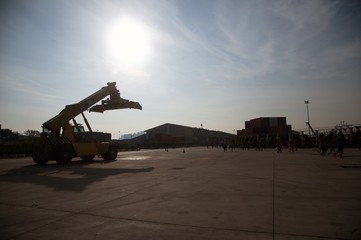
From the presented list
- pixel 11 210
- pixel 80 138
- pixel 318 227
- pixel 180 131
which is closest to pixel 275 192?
pixel 318 227

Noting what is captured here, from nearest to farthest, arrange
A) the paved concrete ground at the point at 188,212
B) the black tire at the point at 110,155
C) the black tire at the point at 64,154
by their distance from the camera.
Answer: the paved concrete ground at the point at 188,212
the black tire at the point at 64,154
the black tire at the point at 110,155

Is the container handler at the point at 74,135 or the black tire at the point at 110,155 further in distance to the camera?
the black tire at the point at 110,155

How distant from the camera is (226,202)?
569cm

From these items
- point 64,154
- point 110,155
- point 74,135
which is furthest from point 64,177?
point 110,155

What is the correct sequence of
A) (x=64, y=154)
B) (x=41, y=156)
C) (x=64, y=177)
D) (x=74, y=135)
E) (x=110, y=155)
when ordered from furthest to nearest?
(x=110, y=155)
(x=74, y=135)
(x=64, y=154)
(x=41, y=156)
(x=64, y=177)

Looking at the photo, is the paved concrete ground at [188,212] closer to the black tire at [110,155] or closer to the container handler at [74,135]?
the container handler at [74,135]

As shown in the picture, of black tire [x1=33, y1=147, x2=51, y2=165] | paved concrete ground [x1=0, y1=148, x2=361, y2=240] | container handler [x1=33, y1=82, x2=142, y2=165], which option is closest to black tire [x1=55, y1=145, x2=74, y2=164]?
container handler [x1=33, y1=82, x2=142, y2=165]

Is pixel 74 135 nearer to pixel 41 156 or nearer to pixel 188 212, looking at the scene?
pixel 41 156

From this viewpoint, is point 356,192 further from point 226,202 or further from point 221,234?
point 221,234

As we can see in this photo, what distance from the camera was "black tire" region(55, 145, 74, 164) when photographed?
17.1 meters

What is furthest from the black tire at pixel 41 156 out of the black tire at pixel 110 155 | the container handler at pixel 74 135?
the black tire at pixel 110 155

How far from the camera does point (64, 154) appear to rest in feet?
57.3

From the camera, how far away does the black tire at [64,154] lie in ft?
56.1

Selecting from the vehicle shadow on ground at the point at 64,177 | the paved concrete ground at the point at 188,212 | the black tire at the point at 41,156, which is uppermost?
the black tire at the point at 41,156
